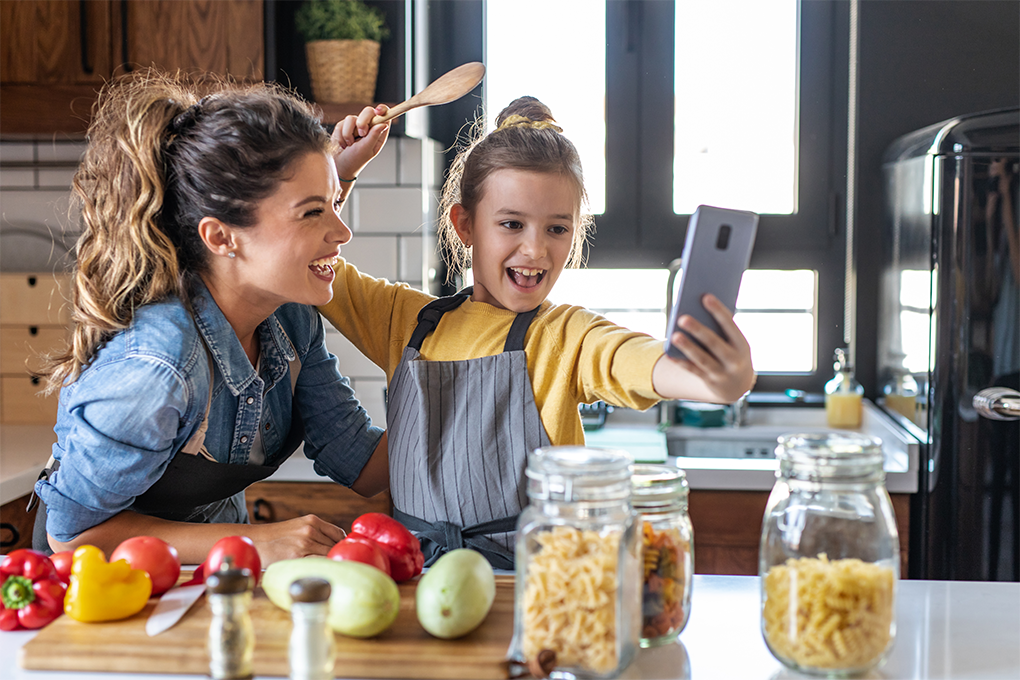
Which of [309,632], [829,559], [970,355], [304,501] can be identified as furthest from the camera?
[304,501]

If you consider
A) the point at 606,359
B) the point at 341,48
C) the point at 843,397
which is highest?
the point at 341,48

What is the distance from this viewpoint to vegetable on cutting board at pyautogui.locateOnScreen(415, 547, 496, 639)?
783mm

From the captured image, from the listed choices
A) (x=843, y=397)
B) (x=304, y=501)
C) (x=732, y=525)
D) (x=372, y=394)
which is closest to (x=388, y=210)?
(x=372, y=394)

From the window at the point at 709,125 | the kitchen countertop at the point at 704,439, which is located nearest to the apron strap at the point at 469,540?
the kitchen countertop at the point at 704,439

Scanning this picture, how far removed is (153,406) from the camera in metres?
1.02

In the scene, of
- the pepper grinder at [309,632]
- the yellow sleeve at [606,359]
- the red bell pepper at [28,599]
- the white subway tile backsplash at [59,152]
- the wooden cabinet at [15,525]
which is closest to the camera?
the pepper grinder at [309,632]

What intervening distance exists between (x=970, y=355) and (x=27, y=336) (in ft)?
7.43

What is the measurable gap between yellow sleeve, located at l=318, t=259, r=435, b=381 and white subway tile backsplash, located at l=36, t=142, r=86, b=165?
1.39 metres

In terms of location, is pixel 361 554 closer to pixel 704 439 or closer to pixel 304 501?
pixel 304 501

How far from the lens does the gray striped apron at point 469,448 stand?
1.17 m

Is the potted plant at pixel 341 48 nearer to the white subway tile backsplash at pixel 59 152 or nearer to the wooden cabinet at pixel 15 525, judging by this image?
the white subway tile backsplash at pixel 59 152

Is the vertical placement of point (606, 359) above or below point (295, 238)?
below

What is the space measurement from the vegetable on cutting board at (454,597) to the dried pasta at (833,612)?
0.25 m

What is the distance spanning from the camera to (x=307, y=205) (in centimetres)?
114
